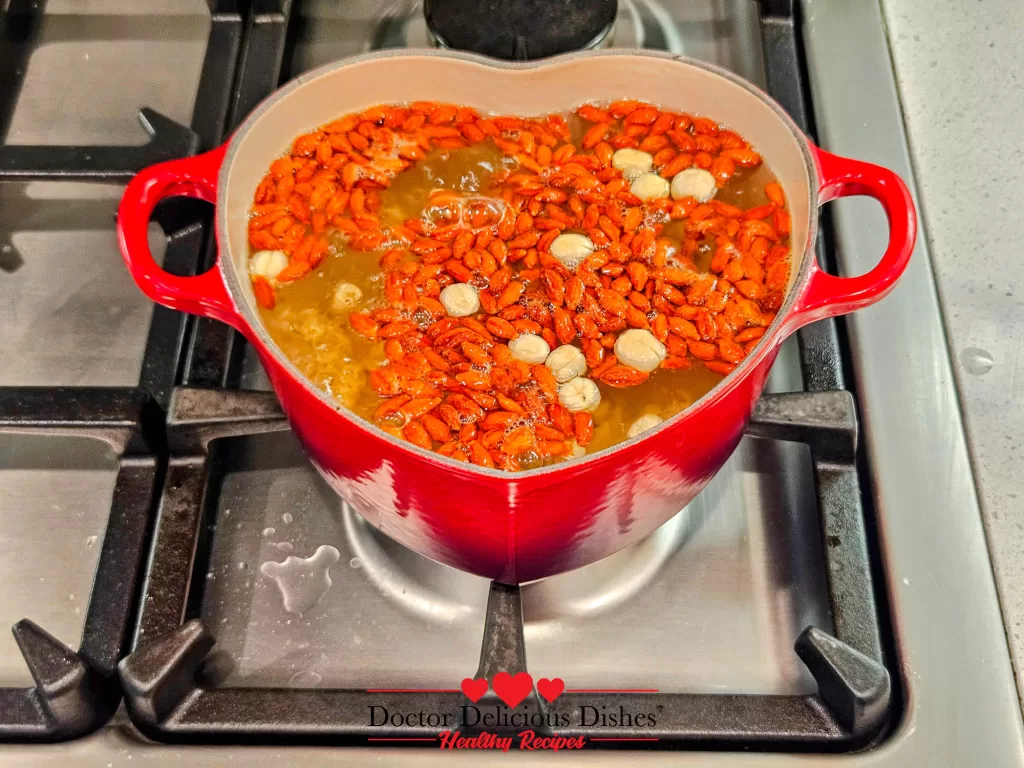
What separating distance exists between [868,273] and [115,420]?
45cm

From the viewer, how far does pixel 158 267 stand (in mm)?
504

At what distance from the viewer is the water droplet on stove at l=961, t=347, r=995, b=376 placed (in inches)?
25.0

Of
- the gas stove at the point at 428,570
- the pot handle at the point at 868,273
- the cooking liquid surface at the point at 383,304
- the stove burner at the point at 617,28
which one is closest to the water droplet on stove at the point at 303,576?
the gas stove at the point at 428,570

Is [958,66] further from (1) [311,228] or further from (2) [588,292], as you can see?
(1) [311,228]

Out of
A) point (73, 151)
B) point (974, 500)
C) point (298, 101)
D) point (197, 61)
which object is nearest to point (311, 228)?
point (298, 101)

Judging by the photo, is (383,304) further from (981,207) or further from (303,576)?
(981,207)

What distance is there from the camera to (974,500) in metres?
0.56

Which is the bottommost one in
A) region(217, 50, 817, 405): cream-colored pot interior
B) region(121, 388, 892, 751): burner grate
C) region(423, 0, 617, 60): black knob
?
region(121, 388, 892, 751): burner grate

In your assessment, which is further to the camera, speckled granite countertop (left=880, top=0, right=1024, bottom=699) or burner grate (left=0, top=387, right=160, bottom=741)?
speckled granite countertop (left=880, top=0, right=1024, bottom=699)

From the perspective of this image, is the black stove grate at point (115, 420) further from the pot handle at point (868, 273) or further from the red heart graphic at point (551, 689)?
the pot handle at point (868, 273)

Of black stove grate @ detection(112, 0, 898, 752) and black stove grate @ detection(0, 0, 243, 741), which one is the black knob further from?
black stove grate @ detection(112, 0, 898, 752)

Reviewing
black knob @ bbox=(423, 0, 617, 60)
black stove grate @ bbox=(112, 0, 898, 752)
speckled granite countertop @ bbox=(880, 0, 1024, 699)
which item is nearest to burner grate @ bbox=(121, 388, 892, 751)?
black stove grate @ bbox=(112, 0, 898, 752)

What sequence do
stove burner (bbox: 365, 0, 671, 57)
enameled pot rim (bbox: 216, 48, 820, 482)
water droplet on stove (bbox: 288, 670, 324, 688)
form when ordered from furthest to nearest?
stove burner (bbox: 365, 0, 671, 57), water droplet on stove (bbox: 288, 670, 324, 688), enameled pot rim (bbox: 216, 48, 820, 482)

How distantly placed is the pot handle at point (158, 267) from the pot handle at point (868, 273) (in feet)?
1.03
